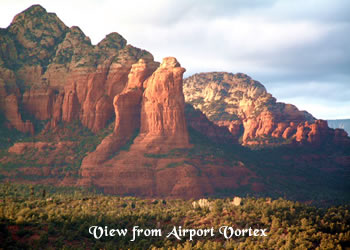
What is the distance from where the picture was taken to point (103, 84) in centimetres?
16825

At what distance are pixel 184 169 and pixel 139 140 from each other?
16.8 meters

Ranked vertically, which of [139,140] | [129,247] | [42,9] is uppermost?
[42,9]

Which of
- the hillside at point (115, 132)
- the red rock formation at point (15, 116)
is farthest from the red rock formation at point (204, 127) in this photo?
the red rock formation at point (15, 116)

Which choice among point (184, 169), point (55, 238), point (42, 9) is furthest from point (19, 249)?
point (42, 9)

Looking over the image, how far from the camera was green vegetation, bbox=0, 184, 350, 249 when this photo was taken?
205 feet

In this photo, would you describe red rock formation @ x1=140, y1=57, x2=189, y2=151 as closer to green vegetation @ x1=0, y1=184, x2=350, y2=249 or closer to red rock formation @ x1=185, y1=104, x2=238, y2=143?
red rock formation @ x1=185, y1=104, x2=238, y2=143

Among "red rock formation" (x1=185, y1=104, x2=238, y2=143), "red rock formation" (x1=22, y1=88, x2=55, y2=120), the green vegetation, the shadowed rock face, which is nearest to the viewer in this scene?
the green vegetation

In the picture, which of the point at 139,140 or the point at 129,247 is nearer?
the point at 129,247

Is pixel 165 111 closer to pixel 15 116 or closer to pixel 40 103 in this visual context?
pixel 40 103

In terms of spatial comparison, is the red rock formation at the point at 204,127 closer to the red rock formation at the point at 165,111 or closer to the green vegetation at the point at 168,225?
the red rock formation at the point at 165,111

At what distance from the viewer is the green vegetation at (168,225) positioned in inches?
2458

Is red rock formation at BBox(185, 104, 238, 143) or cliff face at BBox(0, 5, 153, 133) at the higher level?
cliff face at BBox(0, 5, 153, 133)

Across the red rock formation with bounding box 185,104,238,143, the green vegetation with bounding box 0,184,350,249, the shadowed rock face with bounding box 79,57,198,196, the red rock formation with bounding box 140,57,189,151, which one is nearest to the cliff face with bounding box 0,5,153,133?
the shadowed rock face with bounding box 79,57,198,196

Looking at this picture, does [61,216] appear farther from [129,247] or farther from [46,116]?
[46,116]
